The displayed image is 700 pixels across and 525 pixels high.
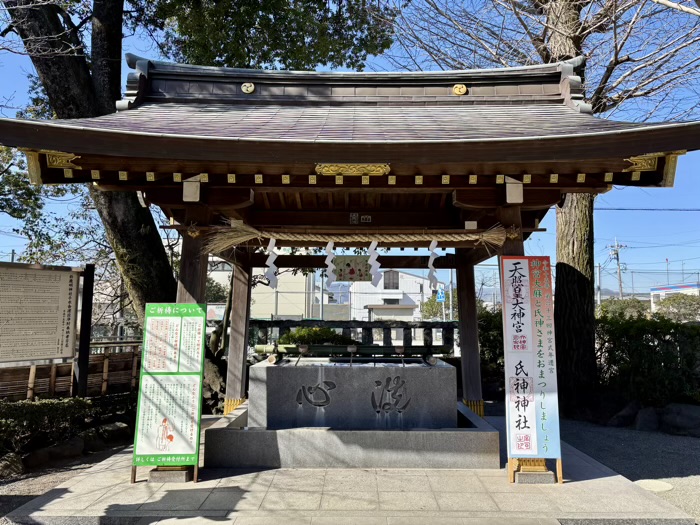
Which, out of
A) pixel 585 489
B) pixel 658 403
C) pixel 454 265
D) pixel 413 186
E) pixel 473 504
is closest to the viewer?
pixel 473 504

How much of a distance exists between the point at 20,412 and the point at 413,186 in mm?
5893

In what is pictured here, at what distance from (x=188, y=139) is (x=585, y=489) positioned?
5.13 meters

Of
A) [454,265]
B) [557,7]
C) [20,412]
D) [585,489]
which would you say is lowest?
[585,489]

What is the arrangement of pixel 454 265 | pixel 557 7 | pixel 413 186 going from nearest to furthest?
1. pixel 413 186
2. pixel 454 265
3. pixel 557 7

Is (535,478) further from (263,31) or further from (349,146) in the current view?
(263,31)

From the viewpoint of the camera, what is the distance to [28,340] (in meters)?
5.74

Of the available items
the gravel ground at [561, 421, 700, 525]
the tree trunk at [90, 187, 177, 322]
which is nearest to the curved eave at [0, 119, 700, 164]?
the gravel ground at [561, 421, 700, 525]

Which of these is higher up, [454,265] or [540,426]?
[454,265]

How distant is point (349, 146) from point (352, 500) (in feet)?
10.8

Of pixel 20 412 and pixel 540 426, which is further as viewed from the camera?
pixel 20 412

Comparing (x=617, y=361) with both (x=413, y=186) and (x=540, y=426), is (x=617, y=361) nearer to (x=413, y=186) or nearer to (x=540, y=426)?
(x=540, y=426)

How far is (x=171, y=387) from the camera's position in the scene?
4.85 m

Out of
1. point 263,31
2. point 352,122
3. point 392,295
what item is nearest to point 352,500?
point 352,122

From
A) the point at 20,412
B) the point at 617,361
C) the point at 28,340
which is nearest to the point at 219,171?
the point at 28,340
